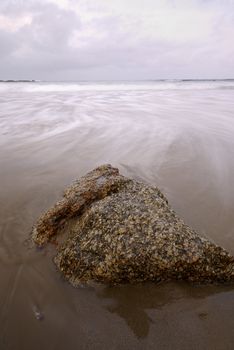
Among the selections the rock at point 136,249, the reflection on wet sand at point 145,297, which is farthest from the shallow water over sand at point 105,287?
the rock at point 136,249

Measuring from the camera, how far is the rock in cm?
284

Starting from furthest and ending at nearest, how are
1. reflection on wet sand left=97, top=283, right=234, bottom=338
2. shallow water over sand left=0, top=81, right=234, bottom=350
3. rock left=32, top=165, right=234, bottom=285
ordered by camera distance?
rock left=32, top=165, right=234, bottom=285 → reflection on wet sand left=97, top=283, right=234, bottom=338 → shallow water over sand left=0, top=81, right=234, bottom=350

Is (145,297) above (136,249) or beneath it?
beneath

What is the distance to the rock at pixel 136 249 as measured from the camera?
2.84 meters

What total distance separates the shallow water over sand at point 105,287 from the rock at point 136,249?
124 millimetres

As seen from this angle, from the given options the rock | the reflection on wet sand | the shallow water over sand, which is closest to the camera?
the shallow water over sand

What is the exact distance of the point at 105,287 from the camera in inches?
113

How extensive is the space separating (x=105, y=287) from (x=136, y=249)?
0.46 m

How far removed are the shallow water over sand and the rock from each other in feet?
0.41

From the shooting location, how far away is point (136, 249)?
2.87 metres

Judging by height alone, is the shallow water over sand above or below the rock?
below

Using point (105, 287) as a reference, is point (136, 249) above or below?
above

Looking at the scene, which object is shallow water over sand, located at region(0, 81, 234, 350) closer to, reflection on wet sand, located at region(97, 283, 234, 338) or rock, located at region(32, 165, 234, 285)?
reflection on wet sand, located at region(97, 283, 234, 338)

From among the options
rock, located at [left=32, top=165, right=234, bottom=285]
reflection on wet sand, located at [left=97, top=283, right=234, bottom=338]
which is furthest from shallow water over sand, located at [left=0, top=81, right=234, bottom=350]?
rock, located at [left=32, top=165, right=234, bottom=285]
